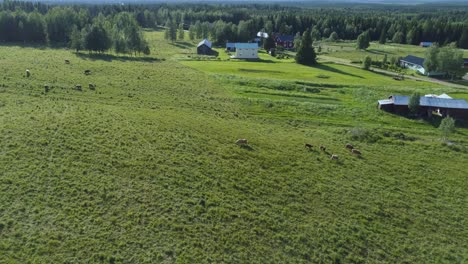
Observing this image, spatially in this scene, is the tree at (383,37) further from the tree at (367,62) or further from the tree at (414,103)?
the tree at (414,103)

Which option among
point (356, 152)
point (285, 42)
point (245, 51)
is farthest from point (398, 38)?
point (356, 152)

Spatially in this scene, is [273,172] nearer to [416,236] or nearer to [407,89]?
[416,236]

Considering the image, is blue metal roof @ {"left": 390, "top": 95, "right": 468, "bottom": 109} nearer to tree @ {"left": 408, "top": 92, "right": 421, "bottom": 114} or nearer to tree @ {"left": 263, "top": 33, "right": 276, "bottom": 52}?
tree @ {"left": 408, "top": 92, "right": 421, "bottom": 114}

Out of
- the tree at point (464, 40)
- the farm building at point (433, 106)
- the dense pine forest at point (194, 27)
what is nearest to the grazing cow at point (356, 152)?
the farm building at point (433, 106)

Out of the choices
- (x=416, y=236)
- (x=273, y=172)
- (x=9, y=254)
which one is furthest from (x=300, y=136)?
(x=9, y=254)

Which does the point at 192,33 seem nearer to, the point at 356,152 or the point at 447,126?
the point at 447,126

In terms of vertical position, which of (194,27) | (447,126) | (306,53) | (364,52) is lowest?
(447,126)
